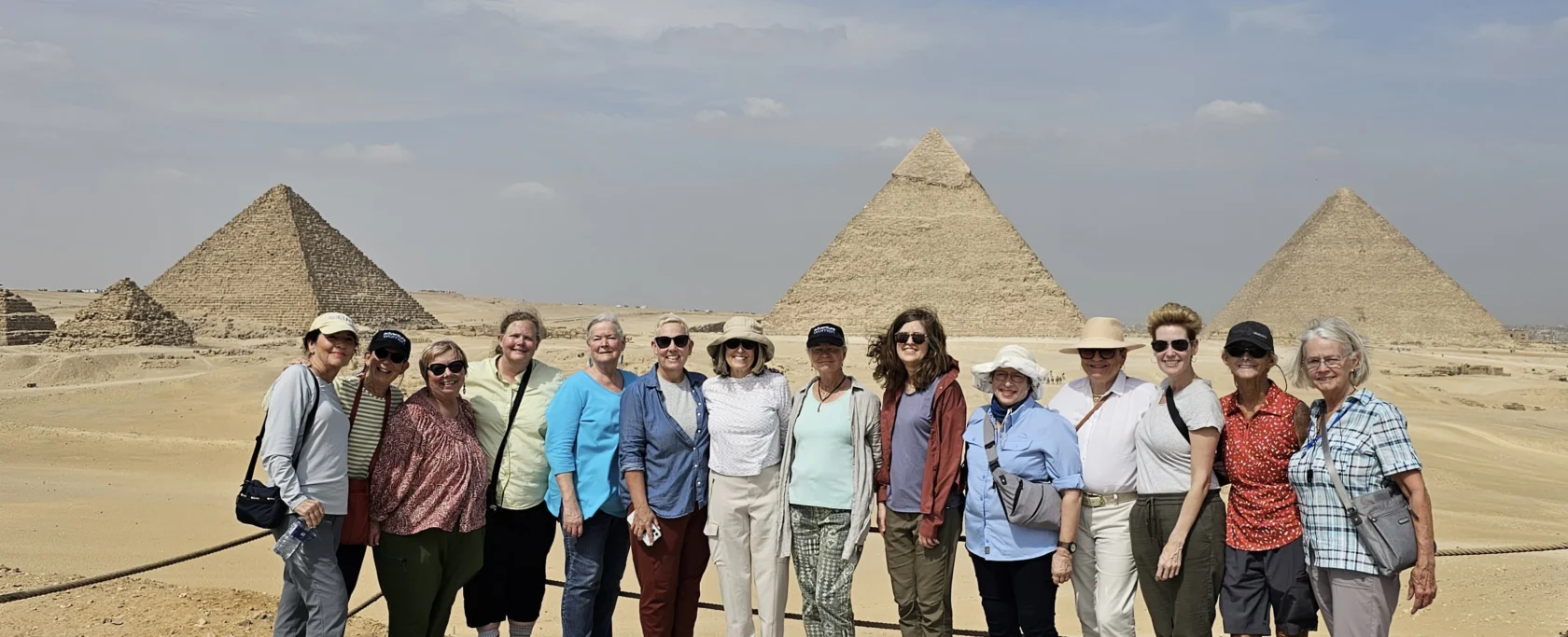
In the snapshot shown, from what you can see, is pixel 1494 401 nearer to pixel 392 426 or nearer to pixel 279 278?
pixel 392 426

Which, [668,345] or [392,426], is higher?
[668,345]

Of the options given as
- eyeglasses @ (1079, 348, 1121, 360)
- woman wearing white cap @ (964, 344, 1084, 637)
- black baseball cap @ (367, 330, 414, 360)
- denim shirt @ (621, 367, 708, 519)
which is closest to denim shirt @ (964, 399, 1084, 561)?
woman wearing white cap @ (964, 344, 1084, 637)

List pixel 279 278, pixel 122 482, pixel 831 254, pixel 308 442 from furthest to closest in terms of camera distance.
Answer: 1. pixel 831 254
2. pixel 279 278
3. pixel 122 482
4. pixel 308 442

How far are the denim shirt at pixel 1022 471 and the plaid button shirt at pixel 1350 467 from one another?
25.6 inches

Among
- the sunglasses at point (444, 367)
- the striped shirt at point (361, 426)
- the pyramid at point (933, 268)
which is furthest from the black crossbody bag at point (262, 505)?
the pyramid at point (933, 268)

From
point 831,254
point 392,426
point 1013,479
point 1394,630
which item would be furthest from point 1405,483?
point 831,254

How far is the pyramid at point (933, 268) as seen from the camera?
52188 millimetres

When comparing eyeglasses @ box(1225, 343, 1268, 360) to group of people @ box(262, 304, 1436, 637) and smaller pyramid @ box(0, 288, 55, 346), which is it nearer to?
group of people @ box(262, 304, 1436, 637)

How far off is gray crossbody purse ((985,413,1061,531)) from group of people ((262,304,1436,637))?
0.06 feet

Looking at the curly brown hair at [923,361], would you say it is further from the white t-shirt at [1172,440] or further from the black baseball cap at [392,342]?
the black baseball cap at [392,342]

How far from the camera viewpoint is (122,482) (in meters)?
9.52

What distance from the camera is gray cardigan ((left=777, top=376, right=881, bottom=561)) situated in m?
3.44

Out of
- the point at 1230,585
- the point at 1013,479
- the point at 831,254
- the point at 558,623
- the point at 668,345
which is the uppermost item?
the point at 831,254

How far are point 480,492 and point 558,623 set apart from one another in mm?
2741
